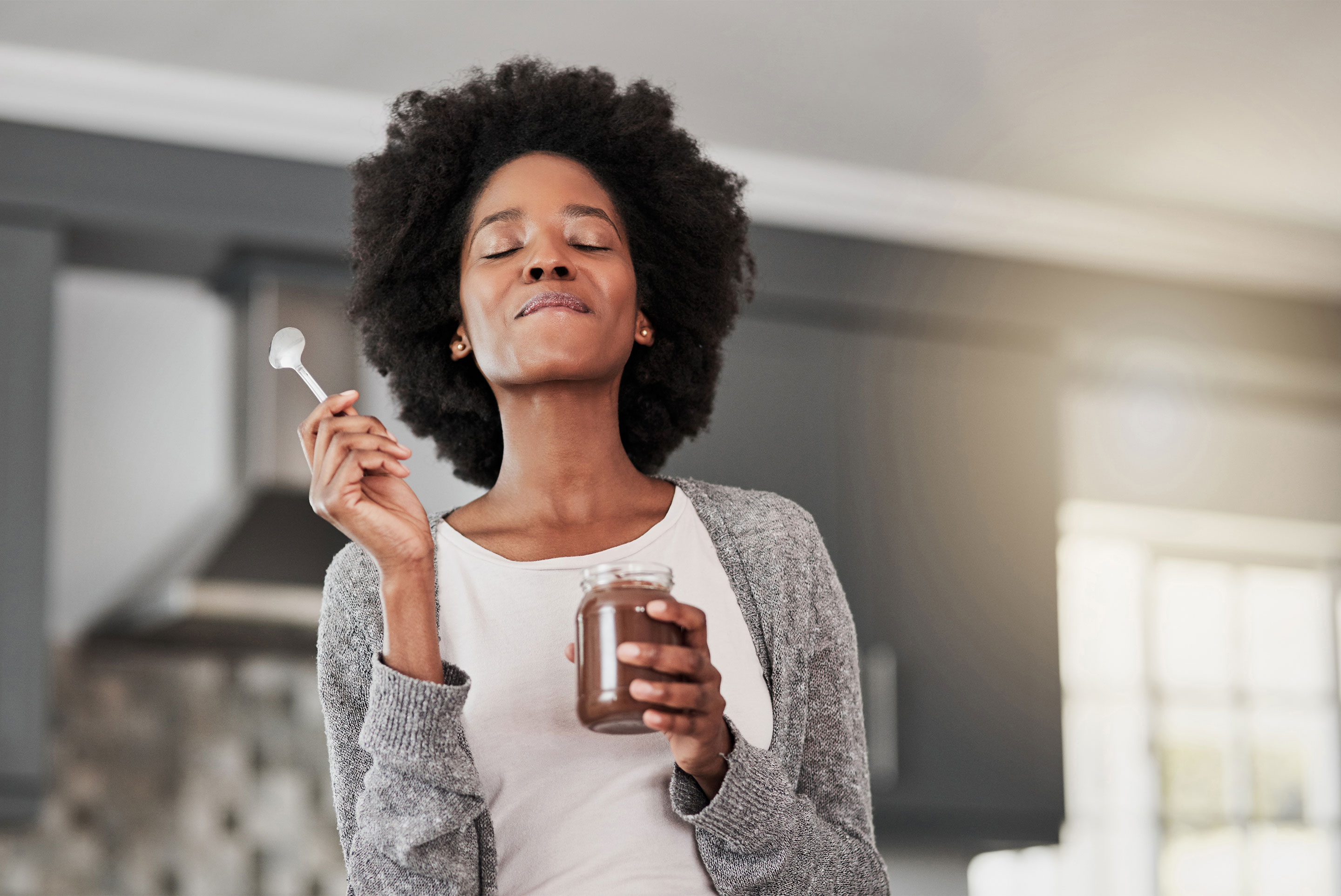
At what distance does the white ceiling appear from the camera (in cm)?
287

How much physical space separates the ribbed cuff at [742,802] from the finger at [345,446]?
0.36m

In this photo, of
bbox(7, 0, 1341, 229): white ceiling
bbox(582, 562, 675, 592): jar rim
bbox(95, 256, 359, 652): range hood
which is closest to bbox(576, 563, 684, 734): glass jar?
bbox(582, 562, 675, 592): jar rim

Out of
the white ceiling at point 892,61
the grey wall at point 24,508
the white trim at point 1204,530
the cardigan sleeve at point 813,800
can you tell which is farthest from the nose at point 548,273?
the white trim at point 1204,530

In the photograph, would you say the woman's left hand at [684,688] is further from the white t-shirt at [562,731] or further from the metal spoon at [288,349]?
the metal spoon at [288,349]

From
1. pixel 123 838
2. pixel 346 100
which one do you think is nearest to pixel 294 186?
pixel 346 100

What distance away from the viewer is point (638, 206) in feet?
5.39

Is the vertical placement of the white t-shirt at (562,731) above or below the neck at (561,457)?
below

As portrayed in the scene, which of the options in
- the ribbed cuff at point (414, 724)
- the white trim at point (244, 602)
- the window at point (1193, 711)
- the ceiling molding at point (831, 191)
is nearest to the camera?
the ribbed cuff at point (414, 724)

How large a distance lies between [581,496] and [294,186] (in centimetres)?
197

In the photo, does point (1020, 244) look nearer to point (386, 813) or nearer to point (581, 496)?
point (581, 496)

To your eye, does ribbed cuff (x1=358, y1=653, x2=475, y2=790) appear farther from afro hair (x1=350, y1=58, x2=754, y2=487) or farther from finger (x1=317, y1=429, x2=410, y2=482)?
afro hair (x1=350, y1=58, x2=754, y2=487)

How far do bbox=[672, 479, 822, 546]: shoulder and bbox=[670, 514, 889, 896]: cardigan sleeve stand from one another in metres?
0.01

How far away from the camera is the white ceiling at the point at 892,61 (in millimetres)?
2865

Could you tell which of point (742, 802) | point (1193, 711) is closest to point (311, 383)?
point (742, 802)
